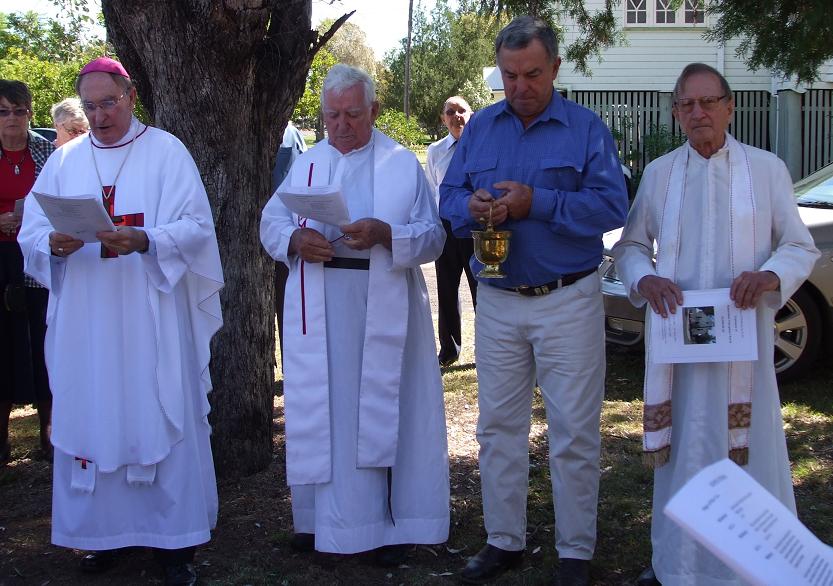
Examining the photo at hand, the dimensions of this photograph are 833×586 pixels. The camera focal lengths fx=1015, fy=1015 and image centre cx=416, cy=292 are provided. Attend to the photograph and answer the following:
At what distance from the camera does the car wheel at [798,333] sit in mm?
7168

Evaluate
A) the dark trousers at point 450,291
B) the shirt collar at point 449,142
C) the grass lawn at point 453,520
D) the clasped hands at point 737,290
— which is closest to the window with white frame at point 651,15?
the shirt collar at point 449,142

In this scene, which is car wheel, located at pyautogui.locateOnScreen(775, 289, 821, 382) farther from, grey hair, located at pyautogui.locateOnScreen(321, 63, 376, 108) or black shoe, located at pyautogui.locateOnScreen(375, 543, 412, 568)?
grey hair, located at pyautogui.locateOnScreen(321, 63, 376, 108)

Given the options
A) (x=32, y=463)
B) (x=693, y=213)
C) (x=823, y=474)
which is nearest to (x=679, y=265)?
(x=693, y=213)

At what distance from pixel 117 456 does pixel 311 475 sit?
827mm

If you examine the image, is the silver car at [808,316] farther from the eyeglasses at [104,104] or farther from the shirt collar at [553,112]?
the eyeglasses at [104,104]

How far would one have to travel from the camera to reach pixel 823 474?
554 cm

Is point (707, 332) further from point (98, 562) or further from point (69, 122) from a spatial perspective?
point (69, 122)

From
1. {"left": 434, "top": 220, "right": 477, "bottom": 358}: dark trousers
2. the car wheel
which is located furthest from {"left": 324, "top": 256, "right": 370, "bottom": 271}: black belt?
the car wheel

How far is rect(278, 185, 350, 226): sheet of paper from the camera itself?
4.03 metres

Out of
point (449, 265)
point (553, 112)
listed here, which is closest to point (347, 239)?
point (553, 112)

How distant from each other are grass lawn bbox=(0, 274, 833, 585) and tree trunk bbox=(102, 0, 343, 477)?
0.43 m

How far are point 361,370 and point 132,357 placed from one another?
0.98 meters

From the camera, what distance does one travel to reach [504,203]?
12.7ft

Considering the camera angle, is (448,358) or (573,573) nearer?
(573,573)
